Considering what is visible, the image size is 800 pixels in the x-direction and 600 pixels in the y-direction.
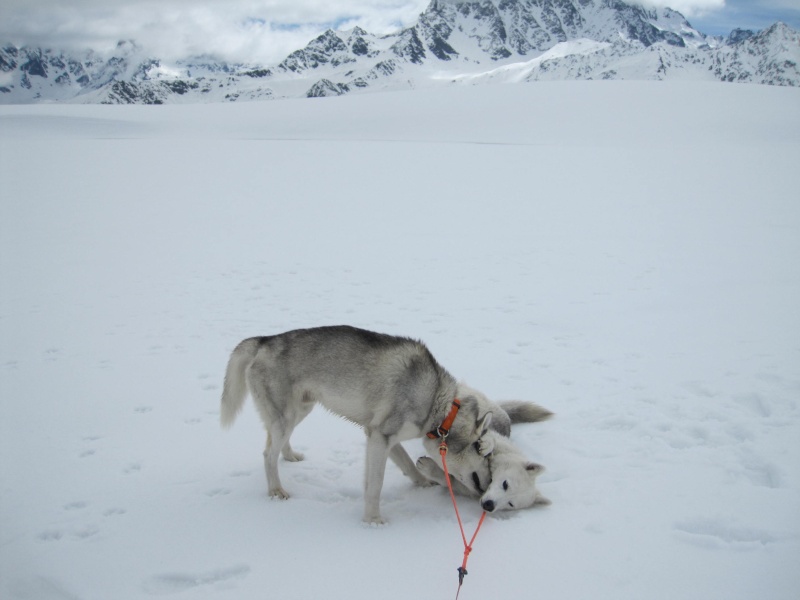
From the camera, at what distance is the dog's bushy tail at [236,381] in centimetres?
554

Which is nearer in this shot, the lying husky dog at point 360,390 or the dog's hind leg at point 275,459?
the lying husky dog at point 360,390

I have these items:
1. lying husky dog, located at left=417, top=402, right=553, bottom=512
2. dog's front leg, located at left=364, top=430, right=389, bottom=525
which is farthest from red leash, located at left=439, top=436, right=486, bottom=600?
dog's front leg, located at left=364, top=430, right=389, bottom=525

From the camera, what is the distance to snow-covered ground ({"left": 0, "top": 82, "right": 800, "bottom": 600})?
14.5 ft

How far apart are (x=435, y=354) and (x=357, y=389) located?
399cm

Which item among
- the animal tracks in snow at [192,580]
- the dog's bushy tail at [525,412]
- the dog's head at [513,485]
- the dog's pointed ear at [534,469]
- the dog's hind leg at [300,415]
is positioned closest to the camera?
the animal tracks in snow at [192,580]

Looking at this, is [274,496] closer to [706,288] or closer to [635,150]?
[706,288]

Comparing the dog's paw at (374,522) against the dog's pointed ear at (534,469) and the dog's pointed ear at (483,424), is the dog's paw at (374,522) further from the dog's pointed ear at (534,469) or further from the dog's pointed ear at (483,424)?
the dog's pointed ear at (534,469)

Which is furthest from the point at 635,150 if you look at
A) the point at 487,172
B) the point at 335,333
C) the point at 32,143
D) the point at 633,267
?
the point at 32,143

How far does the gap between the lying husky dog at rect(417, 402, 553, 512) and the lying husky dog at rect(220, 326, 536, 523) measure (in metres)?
0.03

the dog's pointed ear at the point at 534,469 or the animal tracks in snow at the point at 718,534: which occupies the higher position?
the dog's pointed ear at the point at 534,469

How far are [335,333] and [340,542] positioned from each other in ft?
6.41

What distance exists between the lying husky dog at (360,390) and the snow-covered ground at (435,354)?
0.62 metres

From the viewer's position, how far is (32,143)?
1345 inches

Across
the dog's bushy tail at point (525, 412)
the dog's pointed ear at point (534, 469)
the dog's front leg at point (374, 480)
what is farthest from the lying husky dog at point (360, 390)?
the dog's bushy tail at point (525, 412)
